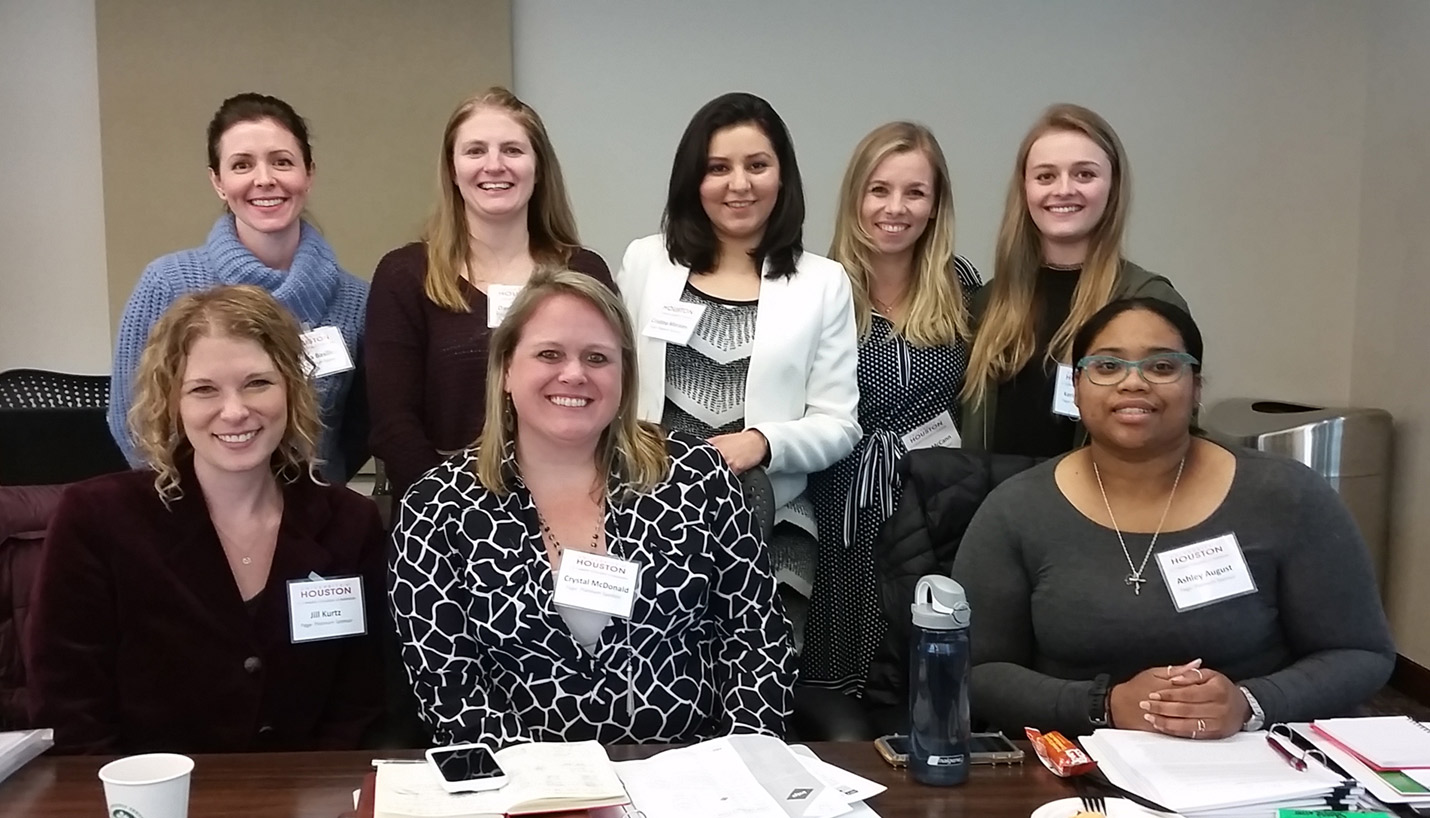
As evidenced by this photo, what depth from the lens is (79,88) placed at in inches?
153

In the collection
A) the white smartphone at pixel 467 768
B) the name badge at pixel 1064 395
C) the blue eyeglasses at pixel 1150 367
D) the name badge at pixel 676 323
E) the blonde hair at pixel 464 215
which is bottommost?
the white smartphone at pixel 467 768

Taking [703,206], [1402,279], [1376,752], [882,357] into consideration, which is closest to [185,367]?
[703,206]

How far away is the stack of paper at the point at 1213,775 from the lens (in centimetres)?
138

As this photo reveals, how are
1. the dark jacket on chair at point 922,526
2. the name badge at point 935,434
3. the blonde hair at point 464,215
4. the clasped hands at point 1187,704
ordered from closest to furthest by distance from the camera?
the clasped hands at point 1187,704 → the dark jacket on chair at point 922,526 → the blonde hair at point 464,215 → the name badge at point 935,434

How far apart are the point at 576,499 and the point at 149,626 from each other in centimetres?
74

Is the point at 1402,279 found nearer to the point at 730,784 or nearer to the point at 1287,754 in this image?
the point at 1287,754

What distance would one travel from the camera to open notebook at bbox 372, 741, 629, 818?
1.31m

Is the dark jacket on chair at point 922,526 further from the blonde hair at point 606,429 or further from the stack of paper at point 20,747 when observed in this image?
the stack of paper at point 20,747

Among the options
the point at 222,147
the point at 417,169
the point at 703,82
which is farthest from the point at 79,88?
the point at 703,82

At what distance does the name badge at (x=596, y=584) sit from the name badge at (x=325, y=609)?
39 cm

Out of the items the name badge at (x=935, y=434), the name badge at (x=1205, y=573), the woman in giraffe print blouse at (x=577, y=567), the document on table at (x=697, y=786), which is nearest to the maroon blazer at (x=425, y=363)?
the woman in giraffe print blouse at (x=577, y=567)

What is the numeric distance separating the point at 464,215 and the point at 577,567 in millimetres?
1080

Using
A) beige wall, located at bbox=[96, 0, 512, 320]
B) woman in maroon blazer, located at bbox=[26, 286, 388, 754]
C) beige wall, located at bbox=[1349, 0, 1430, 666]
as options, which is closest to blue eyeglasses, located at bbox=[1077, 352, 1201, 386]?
woman in maroon blazer, located at bbox=[26, 286, 388, 754]

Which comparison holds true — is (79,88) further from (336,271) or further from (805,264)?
(805,264)
